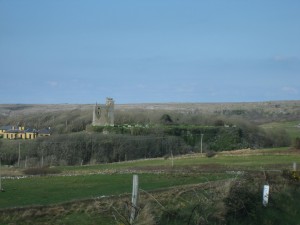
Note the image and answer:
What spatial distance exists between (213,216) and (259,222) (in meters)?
1.66

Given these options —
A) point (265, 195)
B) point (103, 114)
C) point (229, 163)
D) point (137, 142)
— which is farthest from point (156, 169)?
point (103, 114)

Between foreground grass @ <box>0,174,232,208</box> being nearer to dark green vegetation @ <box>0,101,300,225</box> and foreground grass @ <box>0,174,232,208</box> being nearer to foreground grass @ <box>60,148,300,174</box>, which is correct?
dark green vegetation @ <box>0,101,300,225</box>

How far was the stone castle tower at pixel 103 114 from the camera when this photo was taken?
102 m

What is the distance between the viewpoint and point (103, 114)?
103250 mm

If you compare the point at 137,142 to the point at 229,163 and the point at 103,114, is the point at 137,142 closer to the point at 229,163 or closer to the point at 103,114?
the point at 103,114

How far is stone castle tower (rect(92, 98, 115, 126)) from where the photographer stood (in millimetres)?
102312

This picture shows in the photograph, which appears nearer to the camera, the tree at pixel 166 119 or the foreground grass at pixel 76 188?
the foreground grass at pixel 76 188

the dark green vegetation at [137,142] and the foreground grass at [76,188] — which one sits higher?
the foreground grass at [76,188]

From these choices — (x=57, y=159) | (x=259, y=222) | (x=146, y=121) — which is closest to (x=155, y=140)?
(x=57, y=159)

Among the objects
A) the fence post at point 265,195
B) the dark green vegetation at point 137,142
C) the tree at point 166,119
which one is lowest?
the dark green vegetation at point 137,142

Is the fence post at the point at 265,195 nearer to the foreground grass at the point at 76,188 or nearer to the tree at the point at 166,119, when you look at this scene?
the foreground grass at the point at 76,188

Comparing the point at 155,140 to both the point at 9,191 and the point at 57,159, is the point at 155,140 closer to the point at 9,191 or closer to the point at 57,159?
the point at 57,159

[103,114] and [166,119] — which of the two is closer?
[103,114]

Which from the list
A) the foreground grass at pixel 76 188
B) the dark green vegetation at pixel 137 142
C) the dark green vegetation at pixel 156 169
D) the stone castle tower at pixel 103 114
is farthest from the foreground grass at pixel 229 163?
the stone castle tower at pixel 103 114
